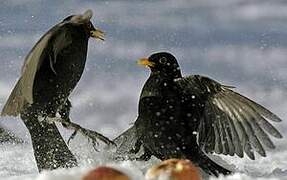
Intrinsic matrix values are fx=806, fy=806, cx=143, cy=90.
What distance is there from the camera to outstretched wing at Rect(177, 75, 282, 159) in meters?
4.64

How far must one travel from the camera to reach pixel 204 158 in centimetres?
444

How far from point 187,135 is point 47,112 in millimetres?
786

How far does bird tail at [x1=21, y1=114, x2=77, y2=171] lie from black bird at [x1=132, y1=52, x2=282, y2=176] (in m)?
0.44

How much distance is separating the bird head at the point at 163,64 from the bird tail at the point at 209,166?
520 mm

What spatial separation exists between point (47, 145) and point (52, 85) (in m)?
0.37

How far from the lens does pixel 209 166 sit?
14.1 feet

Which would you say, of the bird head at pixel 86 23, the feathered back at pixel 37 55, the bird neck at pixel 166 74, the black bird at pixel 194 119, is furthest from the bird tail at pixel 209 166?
the feathered back at pixel 37 55

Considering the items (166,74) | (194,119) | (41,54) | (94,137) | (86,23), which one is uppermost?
(86,23)

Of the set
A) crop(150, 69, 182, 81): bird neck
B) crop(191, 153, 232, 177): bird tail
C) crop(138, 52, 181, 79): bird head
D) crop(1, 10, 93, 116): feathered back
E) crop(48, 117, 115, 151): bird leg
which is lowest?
crop(191, 153, 232, 177): bird tail

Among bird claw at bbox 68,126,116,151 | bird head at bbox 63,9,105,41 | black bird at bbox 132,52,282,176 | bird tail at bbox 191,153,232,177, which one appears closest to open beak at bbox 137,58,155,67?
black bird at bbox 132,52,282,176

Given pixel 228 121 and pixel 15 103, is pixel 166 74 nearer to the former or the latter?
pixel 228 121

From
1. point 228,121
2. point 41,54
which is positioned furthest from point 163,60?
point 41,54

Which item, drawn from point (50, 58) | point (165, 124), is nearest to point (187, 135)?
point (165, 124)

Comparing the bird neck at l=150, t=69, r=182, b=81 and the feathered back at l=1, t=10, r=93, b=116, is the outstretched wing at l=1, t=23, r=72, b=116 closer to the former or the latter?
the feathered back at l=1, t=10, r=93, b=116
